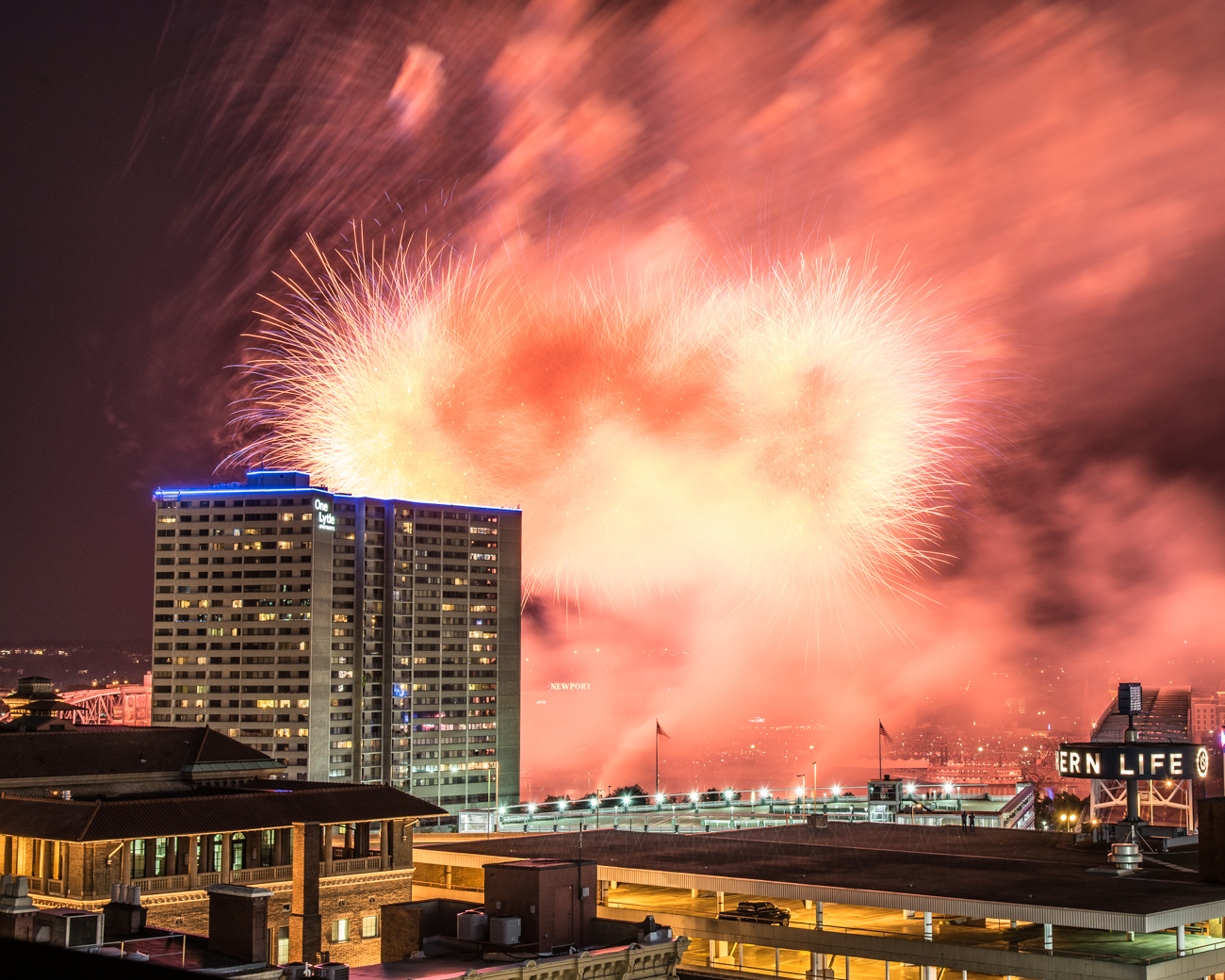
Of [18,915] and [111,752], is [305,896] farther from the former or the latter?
[111,752]

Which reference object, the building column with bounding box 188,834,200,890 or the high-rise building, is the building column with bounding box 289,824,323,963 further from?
the high-rise building

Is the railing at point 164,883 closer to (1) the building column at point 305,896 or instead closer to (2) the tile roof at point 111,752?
(1) the building column at point 305,896

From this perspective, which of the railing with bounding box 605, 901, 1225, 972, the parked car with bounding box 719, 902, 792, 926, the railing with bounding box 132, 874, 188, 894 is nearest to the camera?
the railing with bounding box 605, 901, 1225, 972

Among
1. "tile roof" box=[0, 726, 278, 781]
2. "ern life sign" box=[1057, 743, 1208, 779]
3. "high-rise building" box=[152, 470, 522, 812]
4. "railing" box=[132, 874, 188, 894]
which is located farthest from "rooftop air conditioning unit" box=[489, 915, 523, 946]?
"high-rise building" box=[152, 470, 522, 812]

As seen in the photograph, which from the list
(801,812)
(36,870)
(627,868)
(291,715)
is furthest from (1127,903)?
(291,715)

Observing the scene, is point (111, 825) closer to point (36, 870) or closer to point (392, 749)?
point (36, 870)

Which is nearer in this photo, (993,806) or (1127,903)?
(1127,903)

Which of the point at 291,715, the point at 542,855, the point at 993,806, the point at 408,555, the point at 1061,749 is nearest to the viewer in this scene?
the point at 542,855
